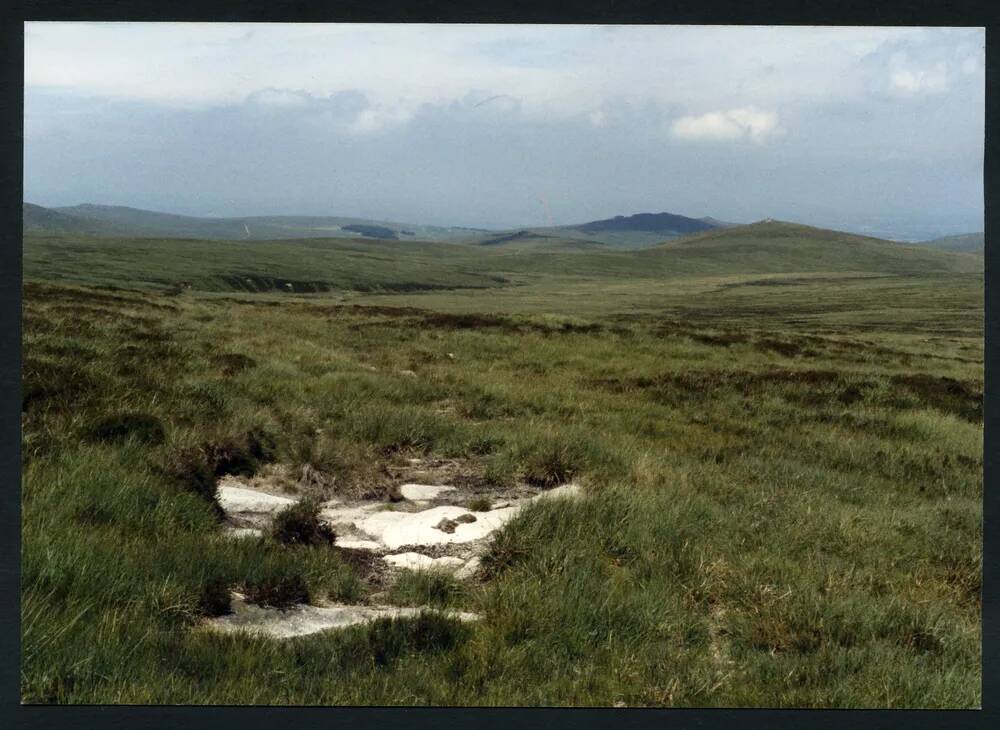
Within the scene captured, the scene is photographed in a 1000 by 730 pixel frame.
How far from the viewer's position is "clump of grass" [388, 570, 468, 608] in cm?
504

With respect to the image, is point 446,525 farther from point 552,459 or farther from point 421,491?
point 552,459

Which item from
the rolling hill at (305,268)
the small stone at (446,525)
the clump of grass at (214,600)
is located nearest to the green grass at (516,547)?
the clump of grass at (214,600)

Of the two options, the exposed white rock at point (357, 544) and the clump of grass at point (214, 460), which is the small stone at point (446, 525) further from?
the clump of grass at point (214, 460)

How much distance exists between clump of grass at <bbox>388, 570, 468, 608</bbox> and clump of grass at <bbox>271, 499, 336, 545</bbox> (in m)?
0.93

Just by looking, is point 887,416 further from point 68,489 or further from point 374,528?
point 68,489

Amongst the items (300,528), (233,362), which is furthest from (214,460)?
(233,362)

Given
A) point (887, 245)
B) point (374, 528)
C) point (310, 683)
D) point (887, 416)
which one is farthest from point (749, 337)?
point (887, 245)

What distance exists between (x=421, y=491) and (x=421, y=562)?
1974 millimetres

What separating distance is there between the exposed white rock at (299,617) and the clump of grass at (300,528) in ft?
3.38

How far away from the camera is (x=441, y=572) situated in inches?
212

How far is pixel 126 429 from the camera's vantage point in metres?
6.73

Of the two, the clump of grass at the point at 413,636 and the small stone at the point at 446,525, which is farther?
the small stone at the point at 446,525

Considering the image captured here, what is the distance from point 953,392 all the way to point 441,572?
16803 mm

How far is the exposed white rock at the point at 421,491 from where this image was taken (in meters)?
7.46
